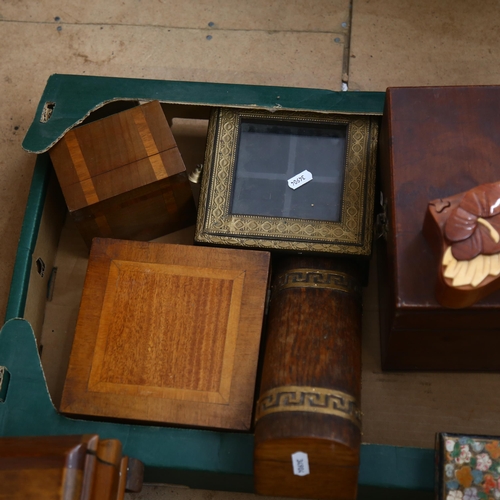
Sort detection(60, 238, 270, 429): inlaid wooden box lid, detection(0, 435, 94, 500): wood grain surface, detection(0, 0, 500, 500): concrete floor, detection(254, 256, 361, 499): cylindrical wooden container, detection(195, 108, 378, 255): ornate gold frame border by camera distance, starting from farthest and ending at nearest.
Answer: detection(0, 0, 500, 500): concrete floor < detection(195, 108, 378, 255): ornate gold frame border < detection(60, 238, 270, 429): inlaid wooden box lid < detection(254, 256, 361, 499): cylindrical wooden container < detection(0, 435, 94, 500): wood grain surface

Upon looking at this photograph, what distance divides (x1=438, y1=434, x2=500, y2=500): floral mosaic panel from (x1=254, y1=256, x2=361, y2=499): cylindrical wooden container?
0.18 meters

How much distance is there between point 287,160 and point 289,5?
0.73 meters

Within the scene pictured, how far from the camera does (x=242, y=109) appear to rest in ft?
5.73

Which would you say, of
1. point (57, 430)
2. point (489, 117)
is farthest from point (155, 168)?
point (489, 117)

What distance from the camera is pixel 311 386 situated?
140 centimetres

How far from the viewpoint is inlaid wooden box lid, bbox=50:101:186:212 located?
65.3 inches

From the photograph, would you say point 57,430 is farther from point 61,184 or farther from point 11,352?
point 61,184

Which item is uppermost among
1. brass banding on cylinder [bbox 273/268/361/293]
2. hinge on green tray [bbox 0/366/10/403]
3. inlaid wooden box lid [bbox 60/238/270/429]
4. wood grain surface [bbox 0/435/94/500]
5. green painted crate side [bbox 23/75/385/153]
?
green painted crate side [bbox 23/75/385/153]

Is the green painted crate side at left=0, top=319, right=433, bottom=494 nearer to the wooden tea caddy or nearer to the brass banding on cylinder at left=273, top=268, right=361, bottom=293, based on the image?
the wooden tea caddy

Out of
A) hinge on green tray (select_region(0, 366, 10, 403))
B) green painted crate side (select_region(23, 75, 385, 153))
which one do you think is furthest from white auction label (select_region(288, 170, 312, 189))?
hinge on green tray (select_region(0, 366, 10, 403))

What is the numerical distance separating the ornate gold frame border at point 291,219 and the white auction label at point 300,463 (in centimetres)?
48

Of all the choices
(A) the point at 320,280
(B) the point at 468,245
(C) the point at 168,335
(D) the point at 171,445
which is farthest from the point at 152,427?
(B) the point at 468,245

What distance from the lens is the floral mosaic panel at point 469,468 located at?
1.34m

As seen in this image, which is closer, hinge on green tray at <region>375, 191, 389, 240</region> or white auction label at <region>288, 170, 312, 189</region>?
hinge on green tray at <region>375, 191, 389, 240</region>
